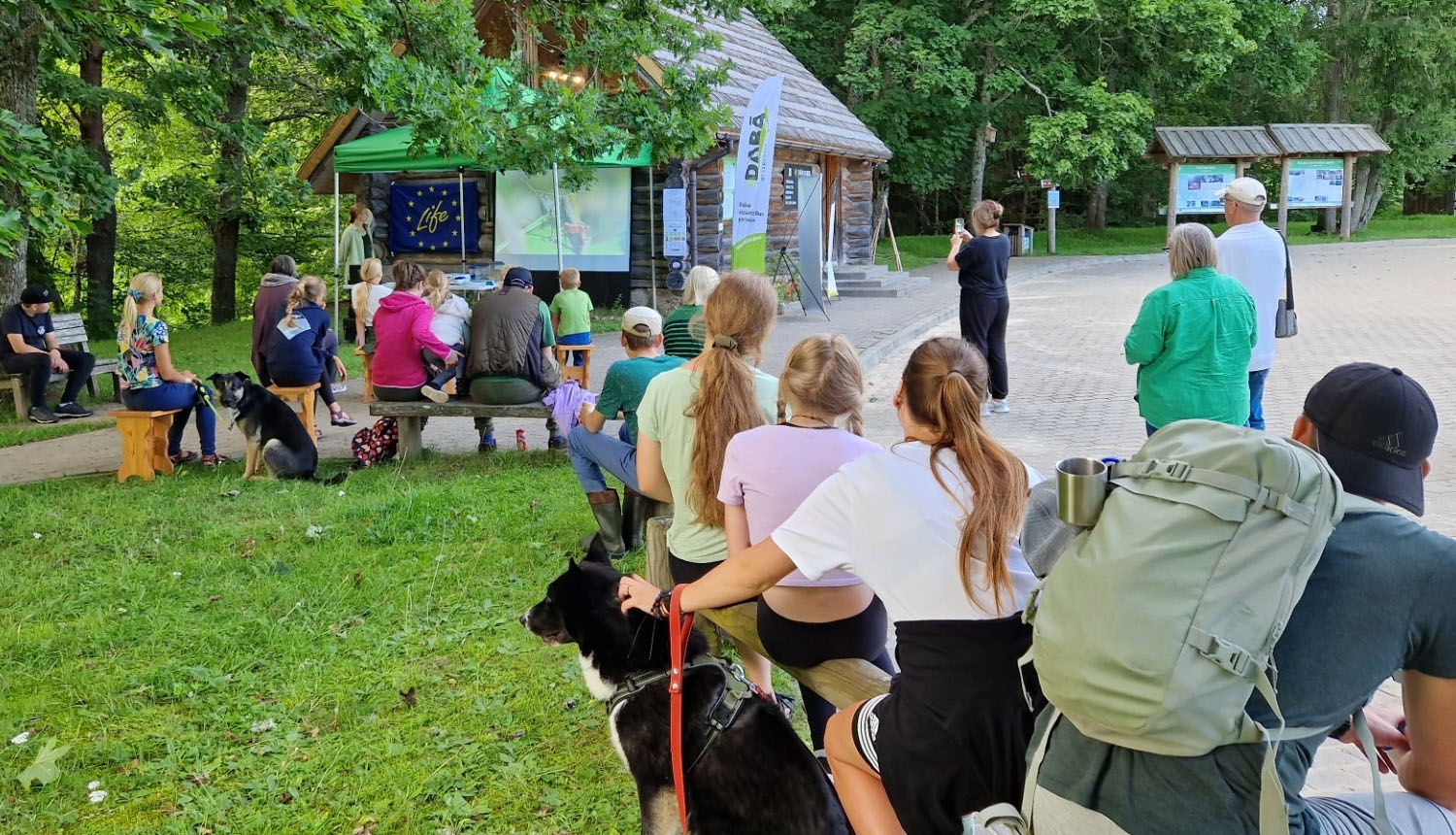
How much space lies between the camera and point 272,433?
8.12m

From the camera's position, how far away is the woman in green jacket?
18.3ft

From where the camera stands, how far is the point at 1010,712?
89.9 inches

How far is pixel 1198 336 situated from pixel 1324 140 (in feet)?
87.4

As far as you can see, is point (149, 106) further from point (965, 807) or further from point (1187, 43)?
point (1187, 43)

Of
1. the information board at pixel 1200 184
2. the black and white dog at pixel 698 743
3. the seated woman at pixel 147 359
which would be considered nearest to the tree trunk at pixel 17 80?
the seated woman at pixel 147 359

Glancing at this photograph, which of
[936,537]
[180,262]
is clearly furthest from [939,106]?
[936,537]

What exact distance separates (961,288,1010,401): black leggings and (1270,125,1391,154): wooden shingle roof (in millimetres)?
21843

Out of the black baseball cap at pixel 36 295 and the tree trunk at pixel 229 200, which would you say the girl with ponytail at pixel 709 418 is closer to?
the black baseball cap at pixel 36 295

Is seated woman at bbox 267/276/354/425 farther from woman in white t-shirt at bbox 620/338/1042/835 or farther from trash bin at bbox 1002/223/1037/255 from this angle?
trash bin at bbox 1002/223/1037/255

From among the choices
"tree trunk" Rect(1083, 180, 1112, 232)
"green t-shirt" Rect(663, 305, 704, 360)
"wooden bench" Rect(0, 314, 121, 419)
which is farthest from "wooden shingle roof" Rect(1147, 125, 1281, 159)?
"green t-shirt" Rect(663, 305, 704, 360)

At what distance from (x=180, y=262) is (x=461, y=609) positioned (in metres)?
25.6

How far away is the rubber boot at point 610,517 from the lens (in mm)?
6055

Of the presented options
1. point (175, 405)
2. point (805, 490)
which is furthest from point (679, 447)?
point (175, 405)

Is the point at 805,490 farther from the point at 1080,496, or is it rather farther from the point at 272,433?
the point at 272,433
